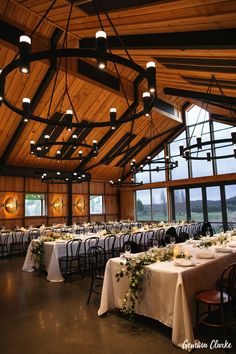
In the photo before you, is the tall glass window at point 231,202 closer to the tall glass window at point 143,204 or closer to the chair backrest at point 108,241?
the tall glass window at point 143,204

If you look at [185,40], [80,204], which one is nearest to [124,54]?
[185,40]

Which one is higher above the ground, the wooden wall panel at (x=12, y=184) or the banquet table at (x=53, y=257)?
the wooden wall panel at (x=12, y=184)

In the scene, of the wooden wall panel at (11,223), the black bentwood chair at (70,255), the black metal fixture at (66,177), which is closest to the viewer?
the black bentwood chair at (70,255)

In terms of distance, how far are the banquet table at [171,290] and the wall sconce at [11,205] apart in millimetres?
9718

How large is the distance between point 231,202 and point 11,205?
10.6 metres

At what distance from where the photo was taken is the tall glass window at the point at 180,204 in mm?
14844

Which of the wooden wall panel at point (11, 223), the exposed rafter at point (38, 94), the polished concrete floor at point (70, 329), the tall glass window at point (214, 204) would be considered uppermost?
the exposed rafter at point (38, 94)

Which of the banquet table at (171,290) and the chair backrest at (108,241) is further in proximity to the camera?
the chair backrest at (108,241)

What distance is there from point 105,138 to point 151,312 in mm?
10161

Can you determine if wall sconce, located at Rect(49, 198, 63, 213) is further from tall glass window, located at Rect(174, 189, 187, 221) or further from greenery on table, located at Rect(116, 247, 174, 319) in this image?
greenery on table, located at Rect(116, 247, 174, 319)

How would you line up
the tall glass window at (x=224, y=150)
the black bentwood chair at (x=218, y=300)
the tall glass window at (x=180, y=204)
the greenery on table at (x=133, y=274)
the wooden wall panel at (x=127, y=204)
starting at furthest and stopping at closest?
the wooden wall panel at (x=127, y=204) → the tall glass window at (x=180, y=204) → the tall glass window at (x=224, y=150) → the greenery on table at (x=133, y=274) → the black bentwood chair at (x=218, y=300)

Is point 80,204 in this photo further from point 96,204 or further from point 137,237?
point 137,237

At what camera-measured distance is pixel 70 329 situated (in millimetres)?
3625

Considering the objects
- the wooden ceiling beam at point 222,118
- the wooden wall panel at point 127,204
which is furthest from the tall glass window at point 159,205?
the wooden ceiling beam at point 222,118
